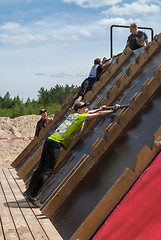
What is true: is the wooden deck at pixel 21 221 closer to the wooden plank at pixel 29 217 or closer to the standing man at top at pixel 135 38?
the wooden plank at pixel 29 217

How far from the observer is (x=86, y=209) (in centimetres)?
424

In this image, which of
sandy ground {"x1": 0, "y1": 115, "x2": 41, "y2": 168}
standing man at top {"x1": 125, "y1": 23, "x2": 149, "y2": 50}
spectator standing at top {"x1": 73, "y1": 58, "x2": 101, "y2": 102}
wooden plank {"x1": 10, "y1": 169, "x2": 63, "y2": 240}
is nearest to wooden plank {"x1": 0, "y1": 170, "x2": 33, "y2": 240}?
wooden plank {"x1": 10, "y1": 169, "x2": 63, "y2": 240}

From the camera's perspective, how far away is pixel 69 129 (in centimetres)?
575

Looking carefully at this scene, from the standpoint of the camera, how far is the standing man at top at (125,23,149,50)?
835 centimetres

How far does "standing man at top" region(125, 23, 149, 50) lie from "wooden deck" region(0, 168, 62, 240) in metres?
4.85

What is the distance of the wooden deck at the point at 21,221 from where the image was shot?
4457 millimetres

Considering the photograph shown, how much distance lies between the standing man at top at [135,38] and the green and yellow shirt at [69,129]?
12.2 ft

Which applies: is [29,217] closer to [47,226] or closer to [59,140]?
[47,226]

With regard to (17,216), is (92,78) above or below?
above

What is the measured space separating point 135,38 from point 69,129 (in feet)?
13.1

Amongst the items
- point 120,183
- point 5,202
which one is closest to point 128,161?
point 120,183

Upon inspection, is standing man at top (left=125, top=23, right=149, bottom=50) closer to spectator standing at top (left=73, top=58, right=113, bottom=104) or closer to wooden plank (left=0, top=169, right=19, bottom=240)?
spectator standing at top (left=73, top=58, right=113, bottom=104)

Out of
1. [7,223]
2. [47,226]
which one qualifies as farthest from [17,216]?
[47,226]

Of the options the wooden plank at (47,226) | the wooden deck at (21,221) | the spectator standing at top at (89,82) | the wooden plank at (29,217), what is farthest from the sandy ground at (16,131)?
the wooden plank at (47,226)
